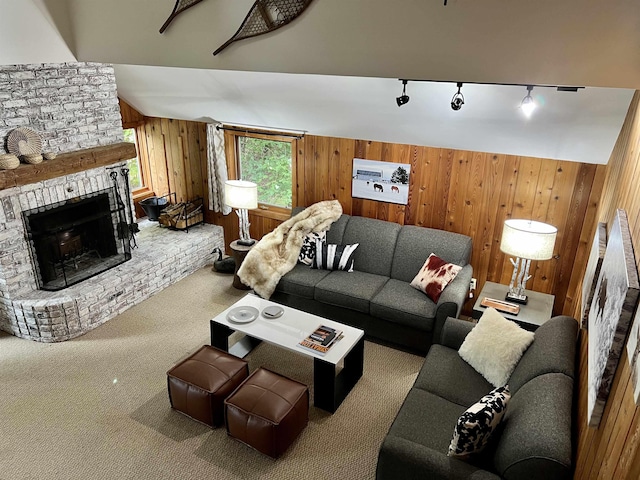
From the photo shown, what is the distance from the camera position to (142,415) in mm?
3320

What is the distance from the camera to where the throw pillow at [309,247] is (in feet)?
15.4

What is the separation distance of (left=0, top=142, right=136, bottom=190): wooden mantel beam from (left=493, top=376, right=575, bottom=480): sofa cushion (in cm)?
386

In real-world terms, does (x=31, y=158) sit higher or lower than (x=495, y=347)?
higher

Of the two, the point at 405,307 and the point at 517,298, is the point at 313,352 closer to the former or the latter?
the point at 405,307

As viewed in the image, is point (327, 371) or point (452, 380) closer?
point (452, 380)

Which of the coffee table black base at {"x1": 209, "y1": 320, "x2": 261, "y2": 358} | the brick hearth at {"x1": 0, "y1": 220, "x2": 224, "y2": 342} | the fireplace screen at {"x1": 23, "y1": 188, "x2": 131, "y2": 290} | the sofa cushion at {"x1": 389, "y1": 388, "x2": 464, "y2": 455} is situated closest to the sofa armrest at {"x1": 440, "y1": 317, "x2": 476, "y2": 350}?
the sofa cushion at {"x1": 389, "y1": 388, "x2": 464, "y2": 455}

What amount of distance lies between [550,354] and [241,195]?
340 centimetres

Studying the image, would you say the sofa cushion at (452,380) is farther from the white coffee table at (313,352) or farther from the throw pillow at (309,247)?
the throw pillow at (309,247)

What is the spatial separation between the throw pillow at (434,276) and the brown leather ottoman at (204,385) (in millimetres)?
1721

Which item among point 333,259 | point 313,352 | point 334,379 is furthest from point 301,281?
point 334,379

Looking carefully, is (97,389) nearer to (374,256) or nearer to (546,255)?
(374,256)

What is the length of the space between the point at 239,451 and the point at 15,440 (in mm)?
1473

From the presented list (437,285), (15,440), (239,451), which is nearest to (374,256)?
(437,285)

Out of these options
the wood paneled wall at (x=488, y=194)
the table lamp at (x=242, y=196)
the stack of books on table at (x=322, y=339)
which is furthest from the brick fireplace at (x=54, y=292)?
the stack of books on table at (x=322, y=339)
